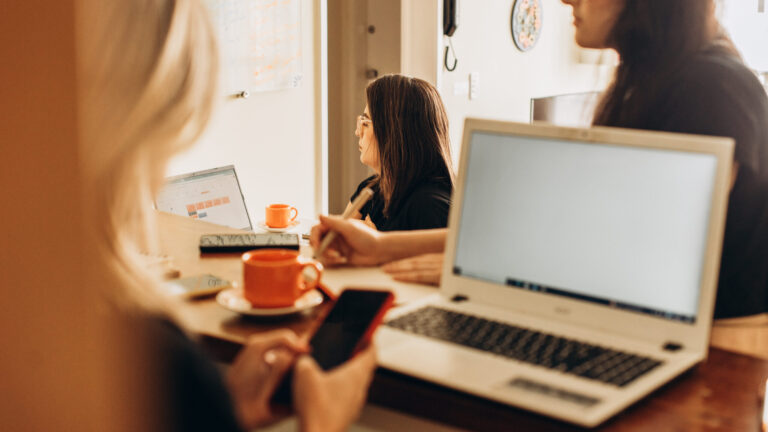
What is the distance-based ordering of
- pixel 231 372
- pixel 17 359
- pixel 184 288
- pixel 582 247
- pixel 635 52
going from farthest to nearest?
pixel 635 52
pixel 184 288
pixel 582 247
pixel 231 372
pixel 17 359

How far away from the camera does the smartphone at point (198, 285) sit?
48.3 inches

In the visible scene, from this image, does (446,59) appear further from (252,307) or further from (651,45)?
(252,307)

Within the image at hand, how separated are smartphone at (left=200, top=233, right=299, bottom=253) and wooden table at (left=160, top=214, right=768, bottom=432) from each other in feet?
1.27

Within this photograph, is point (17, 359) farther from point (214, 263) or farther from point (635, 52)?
point (635, 52)

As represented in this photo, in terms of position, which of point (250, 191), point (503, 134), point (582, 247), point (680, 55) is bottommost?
point (250, 191)

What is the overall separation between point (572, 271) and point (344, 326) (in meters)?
0.31

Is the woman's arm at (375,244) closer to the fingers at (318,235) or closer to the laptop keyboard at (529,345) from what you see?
the fingers at (318,235)

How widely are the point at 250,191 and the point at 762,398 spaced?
8.39 feet

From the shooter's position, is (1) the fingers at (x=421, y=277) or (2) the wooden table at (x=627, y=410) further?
(1) the fingers at (x=421, y=277)

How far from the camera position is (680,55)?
1316 mm

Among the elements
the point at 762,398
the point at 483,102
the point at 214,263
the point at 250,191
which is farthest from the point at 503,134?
the point at 483,102

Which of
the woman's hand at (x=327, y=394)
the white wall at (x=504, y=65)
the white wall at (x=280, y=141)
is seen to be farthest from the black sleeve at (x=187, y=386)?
the white wall at (x=504, y=65)

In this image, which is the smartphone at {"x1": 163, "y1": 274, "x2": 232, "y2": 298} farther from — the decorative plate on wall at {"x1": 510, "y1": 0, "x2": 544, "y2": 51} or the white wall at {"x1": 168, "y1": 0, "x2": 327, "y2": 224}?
the decorative plate on wall at {"x1": 510, "y1": 0, "x2": 544, "y2": 51}

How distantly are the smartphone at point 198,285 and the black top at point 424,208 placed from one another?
0.85 meters
